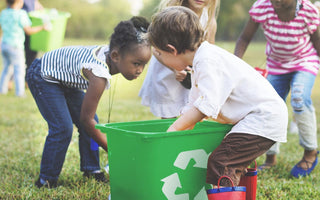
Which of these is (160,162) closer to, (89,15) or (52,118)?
(52,118)

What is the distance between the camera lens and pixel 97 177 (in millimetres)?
2459

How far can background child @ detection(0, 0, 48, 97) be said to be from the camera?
6047 mm

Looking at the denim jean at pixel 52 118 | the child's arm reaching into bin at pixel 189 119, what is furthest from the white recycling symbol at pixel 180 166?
the denim jean at pixel 52 118

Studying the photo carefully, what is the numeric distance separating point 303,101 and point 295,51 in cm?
35

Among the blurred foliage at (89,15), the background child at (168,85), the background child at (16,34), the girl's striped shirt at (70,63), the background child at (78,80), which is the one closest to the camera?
the background child at (78,80)

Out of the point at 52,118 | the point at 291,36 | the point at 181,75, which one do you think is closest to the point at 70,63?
the point at 52,118

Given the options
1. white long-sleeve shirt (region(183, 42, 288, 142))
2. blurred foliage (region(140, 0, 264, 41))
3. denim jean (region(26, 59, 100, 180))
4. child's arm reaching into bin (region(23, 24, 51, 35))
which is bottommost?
blurred foliage (region(140, 0, 264, 41))

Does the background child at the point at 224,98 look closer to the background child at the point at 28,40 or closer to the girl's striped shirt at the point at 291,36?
Result: the girl's striped shirt at the point at 291,36

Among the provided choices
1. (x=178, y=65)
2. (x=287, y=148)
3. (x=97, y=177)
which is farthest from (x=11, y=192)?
(x=287, y=148)

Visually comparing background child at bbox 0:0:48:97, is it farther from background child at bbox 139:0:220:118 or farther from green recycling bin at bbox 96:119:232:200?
green recycling bin at bbox 96:119:232:200

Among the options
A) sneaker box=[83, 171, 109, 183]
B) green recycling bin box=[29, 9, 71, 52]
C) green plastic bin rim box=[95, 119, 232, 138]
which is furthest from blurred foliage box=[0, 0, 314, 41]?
green plastic bin rim box=[95, 119, 232, 138]

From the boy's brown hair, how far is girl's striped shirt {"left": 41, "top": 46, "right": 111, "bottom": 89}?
1.40 ft

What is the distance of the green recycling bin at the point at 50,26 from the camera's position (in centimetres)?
618

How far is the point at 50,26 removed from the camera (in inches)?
250
